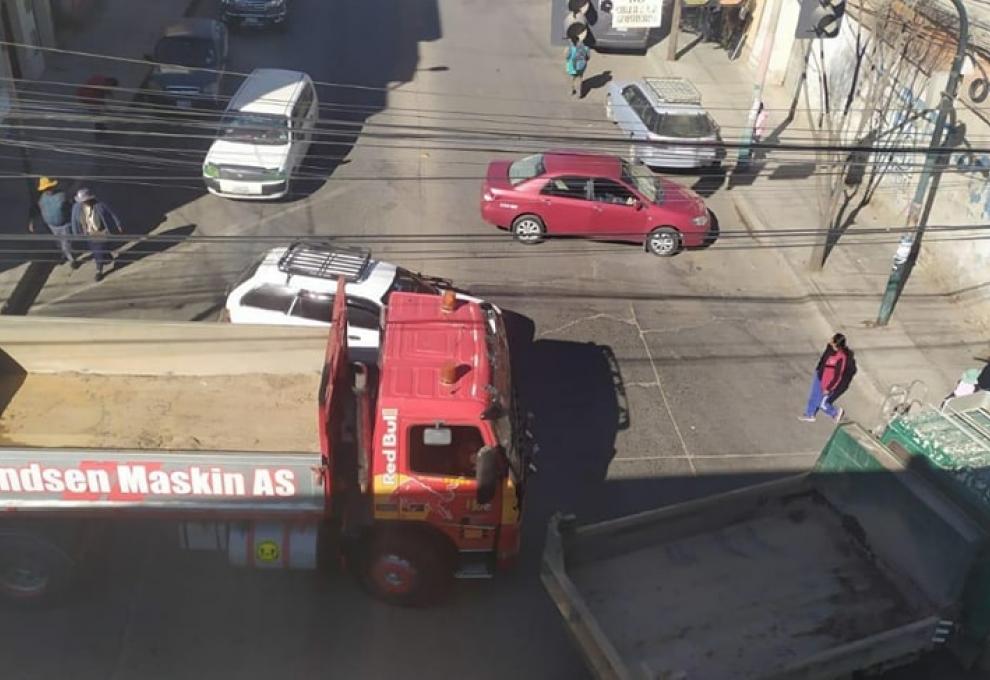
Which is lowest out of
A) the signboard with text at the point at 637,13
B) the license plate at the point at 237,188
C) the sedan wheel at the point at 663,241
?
the sedan wheel at the point at 663,241

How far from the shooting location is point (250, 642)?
10.1m

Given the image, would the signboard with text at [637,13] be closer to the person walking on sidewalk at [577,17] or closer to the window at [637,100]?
the window at [637,100]

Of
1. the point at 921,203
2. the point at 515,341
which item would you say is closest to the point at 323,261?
the point at 515,341

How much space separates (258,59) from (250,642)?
61.5 ft

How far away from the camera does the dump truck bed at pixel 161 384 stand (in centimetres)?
A: 1049

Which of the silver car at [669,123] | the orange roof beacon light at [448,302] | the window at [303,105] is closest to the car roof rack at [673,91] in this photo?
the silver car at [669,123]

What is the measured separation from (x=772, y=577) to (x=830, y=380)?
463 cm

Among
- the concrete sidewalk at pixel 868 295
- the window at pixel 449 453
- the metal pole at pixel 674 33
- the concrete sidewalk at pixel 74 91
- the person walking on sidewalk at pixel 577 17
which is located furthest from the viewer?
the metal pole at pixel 674 33

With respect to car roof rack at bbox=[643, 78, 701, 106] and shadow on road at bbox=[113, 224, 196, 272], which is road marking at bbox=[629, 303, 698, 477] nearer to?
car roof rack at bbox=[643, 78, 701, 106]

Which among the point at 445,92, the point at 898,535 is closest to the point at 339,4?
the point at 445,92

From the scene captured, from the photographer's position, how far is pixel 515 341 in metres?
15.3

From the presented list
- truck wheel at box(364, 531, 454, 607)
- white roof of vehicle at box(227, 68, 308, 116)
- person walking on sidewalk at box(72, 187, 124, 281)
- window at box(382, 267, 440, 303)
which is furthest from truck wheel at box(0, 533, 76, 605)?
white roof of vehicle at box(227, 68, 308, 116)

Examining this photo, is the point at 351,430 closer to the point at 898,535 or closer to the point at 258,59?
the point at 898,535

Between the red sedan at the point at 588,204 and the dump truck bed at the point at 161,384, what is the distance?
7.47m
